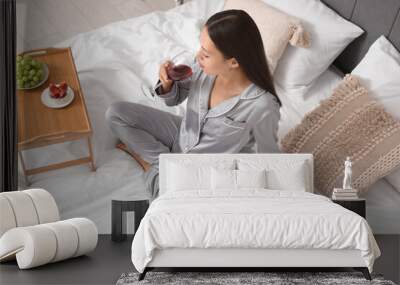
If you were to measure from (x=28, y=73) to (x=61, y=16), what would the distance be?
1.77 ft

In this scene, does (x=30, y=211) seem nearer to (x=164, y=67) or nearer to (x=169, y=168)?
(x=169, y=168)

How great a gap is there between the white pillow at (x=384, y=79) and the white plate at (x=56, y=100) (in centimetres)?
226

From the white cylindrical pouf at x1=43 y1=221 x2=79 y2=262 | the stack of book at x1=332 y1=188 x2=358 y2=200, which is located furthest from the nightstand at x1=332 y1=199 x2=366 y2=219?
the white cylindrical pouf at x1=43 y1=221 x2=79 y2=262

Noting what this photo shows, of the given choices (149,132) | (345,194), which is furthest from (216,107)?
(345,194)

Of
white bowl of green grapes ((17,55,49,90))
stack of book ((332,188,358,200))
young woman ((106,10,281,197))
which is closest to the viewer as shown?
stack of book ((332,188,358,200))

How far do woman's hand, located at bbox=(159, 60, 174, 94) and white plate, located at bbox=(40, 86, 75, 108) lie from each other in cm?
76

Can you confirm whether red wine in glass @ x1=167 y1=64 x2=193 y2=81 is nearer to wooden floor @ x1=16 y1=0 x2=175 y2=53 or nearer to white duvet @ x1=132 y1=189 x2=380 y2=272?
wooden floor @ x1=16 y1=0 x2=175 y2=53

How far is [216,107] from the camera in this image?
5949mm

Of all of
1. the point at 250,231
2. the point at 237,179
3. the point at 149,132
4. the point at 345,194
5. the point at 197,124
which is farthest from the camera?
the point at 149,132

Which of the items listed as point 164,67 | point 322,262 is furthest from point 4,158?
point 322,262

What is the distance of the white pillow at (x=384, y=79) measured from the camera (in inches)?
233

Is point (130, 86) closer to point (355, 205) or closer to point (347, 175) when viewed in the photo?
point (347, 175)

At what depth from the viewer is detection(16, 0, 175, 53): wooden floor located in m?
6.34

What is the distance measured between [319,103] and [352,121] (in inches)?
12.2
